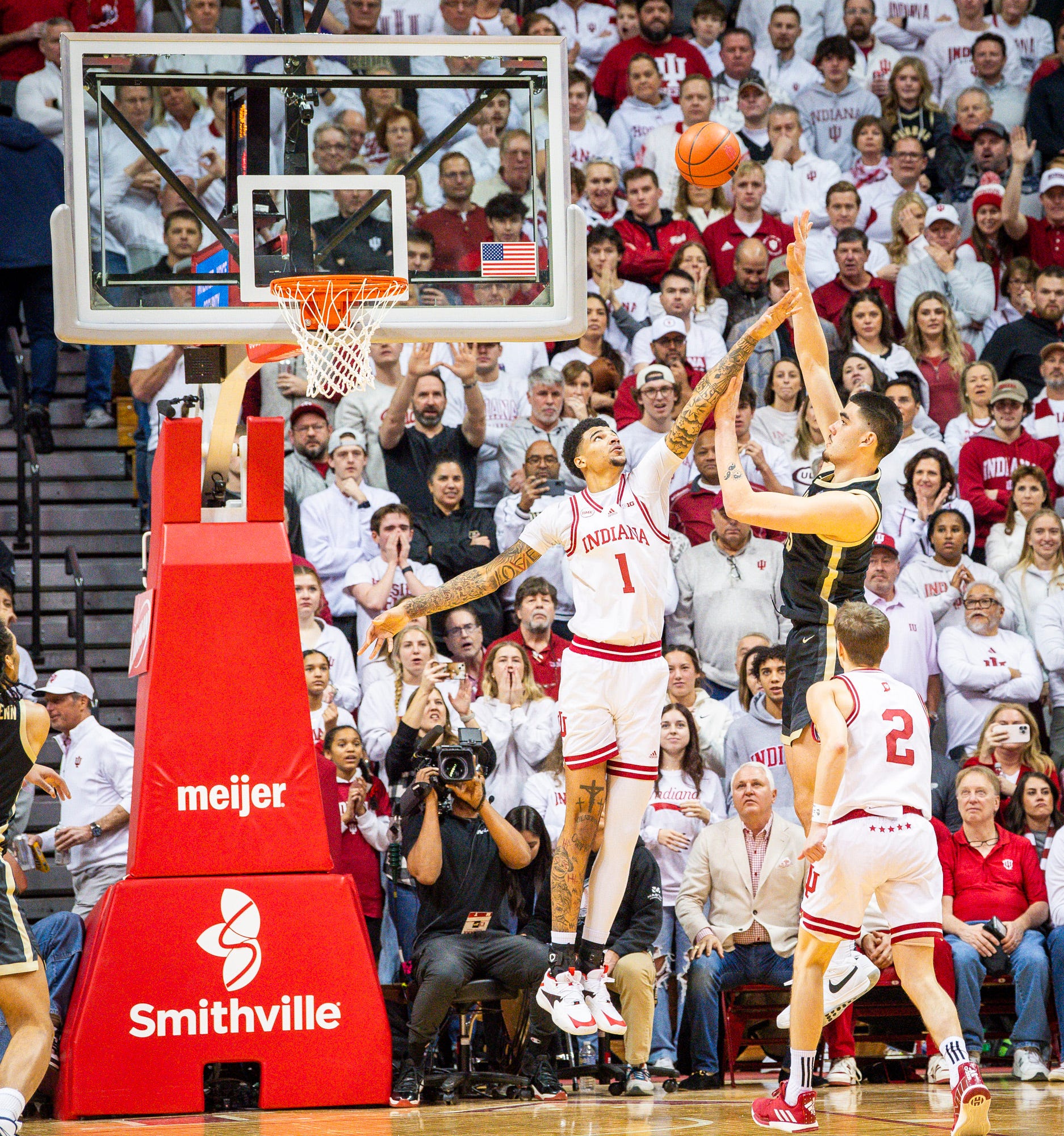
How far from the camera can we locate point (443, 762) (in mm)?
8578

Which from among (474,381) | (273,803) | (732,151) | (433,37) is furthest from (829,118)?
(273,803)

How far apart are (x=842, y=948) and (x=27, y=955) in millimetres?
3501

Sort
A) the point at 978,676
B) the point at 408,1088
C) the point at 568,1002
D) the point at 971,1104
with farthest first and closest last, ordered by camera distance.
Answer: the point at 978,676, the point at 408,1088, the point at 568,1002, the point at 971,1104

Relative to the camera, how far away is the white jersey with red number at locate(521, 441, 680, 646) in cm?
744

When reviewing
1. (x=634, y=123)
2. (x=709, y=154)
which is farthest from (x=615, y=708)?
(x=634, y=123)

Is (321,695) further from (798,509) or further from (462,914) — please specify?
(798,509)

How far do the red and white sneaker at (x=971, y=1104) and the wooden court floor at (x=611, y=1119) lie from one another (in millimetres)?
208

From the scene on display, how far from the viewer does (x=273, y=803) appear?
7.88 m

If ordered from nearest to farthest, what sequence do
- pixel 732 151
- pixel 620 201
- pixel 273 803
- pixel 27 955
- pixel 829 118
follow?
pixel 27 955 → pixel 273 803 → pixel 732 151 → pixel 620 201 → pixel 829 118

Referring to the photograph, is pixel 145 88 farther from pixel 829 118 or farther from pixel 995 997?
pixel 829 118

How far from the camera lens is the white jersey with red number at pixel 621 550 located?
744cm

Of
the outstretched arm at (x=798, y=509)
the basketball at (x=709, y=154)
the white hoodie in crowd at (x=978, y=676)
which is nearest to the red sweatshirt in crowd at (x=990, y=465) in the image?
the white hoodie in crowd at (x=978, y=676)

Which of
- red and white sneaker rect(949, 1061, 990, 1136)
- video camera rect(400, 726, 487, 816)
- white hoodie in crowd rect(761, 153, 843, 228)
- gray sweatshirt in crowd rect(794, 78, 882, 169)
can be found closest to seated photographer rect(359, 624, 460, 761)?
video camera rect(400, 726, 487, 816)

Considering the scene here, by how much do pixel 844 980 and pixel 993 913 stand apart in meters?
2.67
